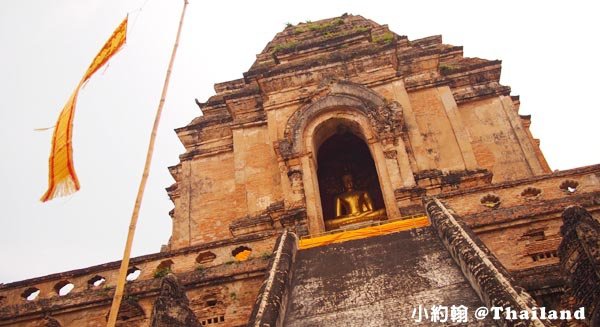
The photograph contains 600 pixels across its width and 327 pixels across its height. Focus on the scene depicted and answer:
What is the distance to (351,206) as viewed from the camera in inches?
640

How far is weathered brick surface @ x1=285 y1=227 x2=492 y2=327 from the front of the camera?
6902 millimetres

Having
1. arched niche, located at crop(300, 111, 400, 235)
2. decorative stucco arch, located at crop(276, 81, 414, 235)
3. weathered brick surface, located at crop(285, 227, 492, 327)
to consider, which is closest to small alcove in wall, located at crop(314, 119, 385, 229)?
arched niche, located at crop(300, 111, 400, 235)

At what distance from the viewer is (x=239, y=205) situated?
1579cm

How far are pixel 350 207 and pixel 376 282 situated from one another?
8457 millimetres

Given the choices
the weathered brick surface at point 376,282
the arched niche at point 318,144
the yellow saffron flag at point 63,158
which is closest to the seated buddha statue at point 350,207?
the arched niche at point 318,144

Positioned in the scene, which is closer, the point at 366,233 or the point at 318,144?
the point at 366,233

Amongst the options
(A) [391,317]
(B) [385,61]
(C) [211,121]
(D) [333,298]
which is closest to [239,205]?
(C) [211,121]

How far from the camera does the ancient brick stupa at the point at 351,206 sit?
7309 millimetres

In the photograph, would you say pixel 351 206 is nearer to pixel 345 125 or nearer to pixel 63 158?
pixel 345 125

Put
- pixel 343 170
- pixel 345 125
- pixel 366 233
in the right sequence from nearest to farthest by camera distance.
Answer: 1. pixel 366 233
2. pixel 345 125
3. pixel 343 170

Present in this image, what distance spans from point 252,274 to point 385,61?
9503 mm

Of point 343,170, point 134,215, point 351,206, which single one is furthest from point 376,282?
point 343,170

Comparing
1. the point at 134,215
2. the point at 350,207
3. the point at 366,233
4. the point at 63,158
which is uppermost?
the point at 350,207

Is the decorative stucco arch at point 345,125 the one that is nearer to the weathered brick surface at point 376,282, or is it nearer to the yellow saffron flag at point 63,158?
the weathered brick surface at point 376,282
